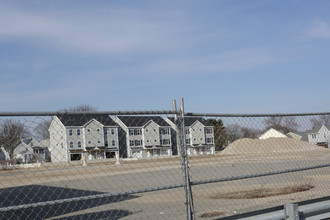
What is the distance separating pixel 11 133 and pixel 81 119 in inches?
36.4

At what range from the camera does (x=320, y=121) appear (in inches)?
281

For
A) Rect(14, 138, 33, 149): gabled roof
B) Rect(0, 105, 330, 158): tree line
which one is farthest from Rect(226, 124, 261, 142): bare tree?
Rect(14, 138, 33, 149): gabled roof

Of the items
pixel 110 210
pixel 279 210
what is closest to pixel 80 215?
pixel 110 210

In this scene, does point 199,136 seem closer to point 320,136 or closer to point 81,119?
point 81,119

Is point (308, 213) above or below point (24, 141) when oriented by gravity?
below

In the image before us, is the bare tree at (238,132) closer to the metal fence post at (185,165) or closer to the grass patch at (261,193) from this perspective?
the metal fence post at (185,165)

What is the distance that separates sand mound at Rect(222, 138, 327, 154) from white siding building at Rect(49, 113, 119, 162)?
194 centimetres

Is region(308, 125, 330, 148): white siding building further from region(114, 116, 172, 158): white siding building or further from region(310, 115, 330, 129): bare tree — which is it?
region(114, 116, 172, 158): white siding building

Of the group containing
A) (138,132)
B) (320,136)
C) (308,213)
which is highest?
(138,132)

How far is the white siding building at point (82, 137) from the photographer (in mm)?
4328

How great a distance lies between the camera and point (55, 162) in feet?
14.1

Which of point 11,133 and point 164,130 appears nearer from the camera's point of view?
point 11,133

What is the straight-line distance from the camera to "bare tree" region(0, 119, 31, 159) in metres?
3.96

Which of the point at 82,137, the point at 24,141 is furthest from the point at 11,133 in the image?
the point at 82,137
